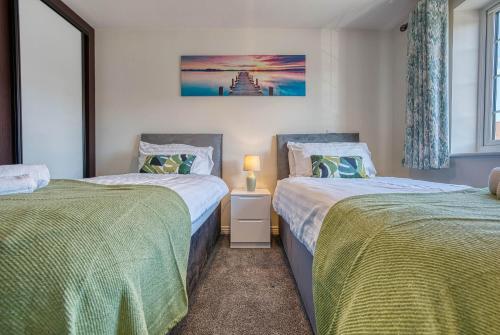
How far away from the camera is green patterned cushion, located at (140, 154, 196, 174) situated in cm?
257

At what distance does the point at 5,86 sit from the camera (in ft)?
6.47

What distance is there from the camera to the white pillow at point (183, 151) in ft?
8.95

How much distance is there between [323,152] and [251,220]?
999mm

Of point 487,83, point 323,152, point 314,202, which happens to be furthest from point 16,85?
point 487,83

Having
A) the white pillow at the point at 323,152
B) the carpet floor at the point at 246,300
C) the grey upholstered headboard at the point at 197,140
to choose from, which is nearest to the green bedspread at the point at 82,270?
the carpet floor at the point at 246,300

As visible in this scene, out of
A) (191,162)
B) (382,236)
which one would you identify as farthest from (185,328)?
(191,162)

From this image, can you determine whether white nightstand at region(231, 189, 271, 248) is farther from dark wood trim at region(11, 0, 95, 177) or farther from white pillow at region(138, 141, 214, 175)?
dark wood trim at region(11, 0, 95, 177)

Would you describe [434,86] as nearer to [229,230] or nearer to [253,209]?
[253,209]

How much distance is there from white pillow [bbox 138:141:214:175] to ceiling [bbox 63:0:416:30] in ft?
4.44

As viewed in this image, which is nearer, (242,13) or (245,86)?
(242,13)

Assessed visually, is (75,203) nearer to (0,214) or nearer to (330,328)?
→ (0,214)

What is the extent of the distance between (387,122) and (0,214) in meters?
3.34

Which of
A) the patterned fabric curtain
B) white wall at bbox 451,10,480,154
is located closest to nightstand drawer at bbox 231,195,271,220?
the patterned fabric curtain

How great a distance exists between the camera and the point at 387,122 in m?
3.03
